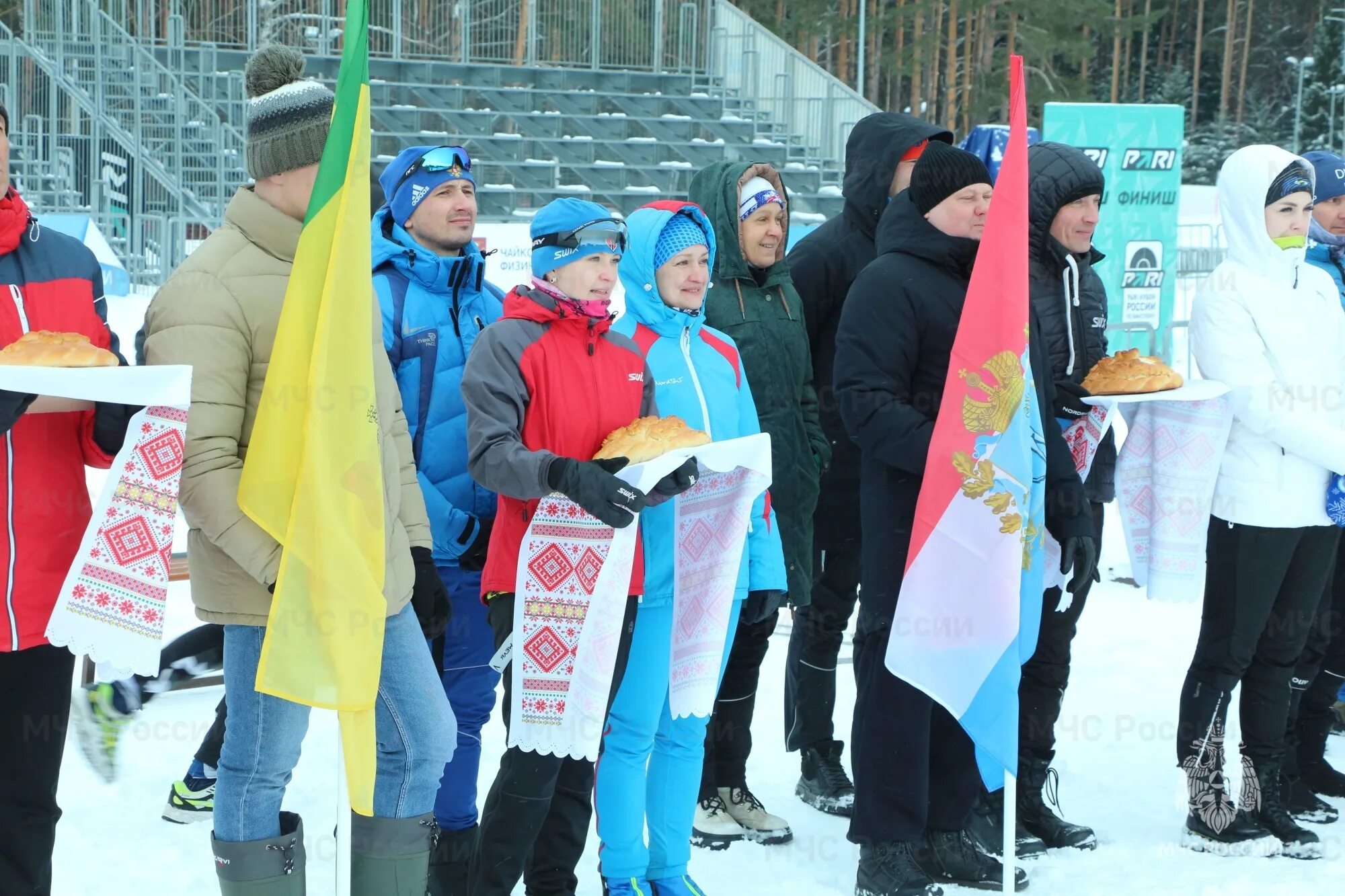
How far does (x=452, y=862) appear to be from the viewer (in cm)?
335

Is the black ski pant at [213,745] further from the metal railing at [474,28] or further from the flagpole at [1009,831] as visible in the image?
the metal railing at [474,28]

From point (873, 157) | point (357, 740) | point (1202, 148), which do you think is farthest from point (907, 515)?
point (1202, 148)

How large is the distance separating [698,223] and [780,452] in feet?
2.41

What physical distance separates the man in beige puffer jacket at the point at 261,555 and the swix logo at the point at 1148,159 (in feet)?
26.0

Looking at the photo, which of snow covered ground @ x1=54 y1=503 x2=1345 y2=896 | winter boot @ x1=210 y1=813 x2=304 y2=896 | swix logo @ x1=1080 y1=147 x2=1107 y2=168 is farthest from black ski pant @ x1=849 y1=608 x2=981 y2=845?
swix logo @ x1=1080 y1=147 x2=1107 y2=168

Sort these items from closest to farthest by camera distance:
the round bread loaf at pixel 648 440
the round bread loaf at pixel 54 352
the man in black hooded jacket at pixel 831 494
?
the round bread loaf at pixel 54 352 → the round bread loaf at pixel 648 440 → the man in black hooded jacket at pixel 831 494

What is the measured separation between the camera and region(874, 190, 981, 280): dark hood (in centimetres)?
345

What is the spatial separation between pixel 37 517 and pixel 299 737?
0.63 meters

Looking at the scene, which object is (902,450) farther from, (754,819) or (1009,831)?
(754,819)

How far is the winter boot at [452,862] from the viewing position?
330 centimetres

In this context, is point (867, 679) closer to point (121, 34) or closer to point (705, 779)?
point (705, 779)

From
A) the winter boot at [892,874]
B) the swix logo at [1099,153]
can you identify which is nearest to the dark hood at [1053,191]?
the winter boot at [892,874]

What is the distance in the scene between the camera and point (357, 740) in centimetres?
242

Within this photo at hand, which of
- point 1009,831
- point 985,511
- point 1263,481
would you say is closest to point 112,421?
point 985,511
